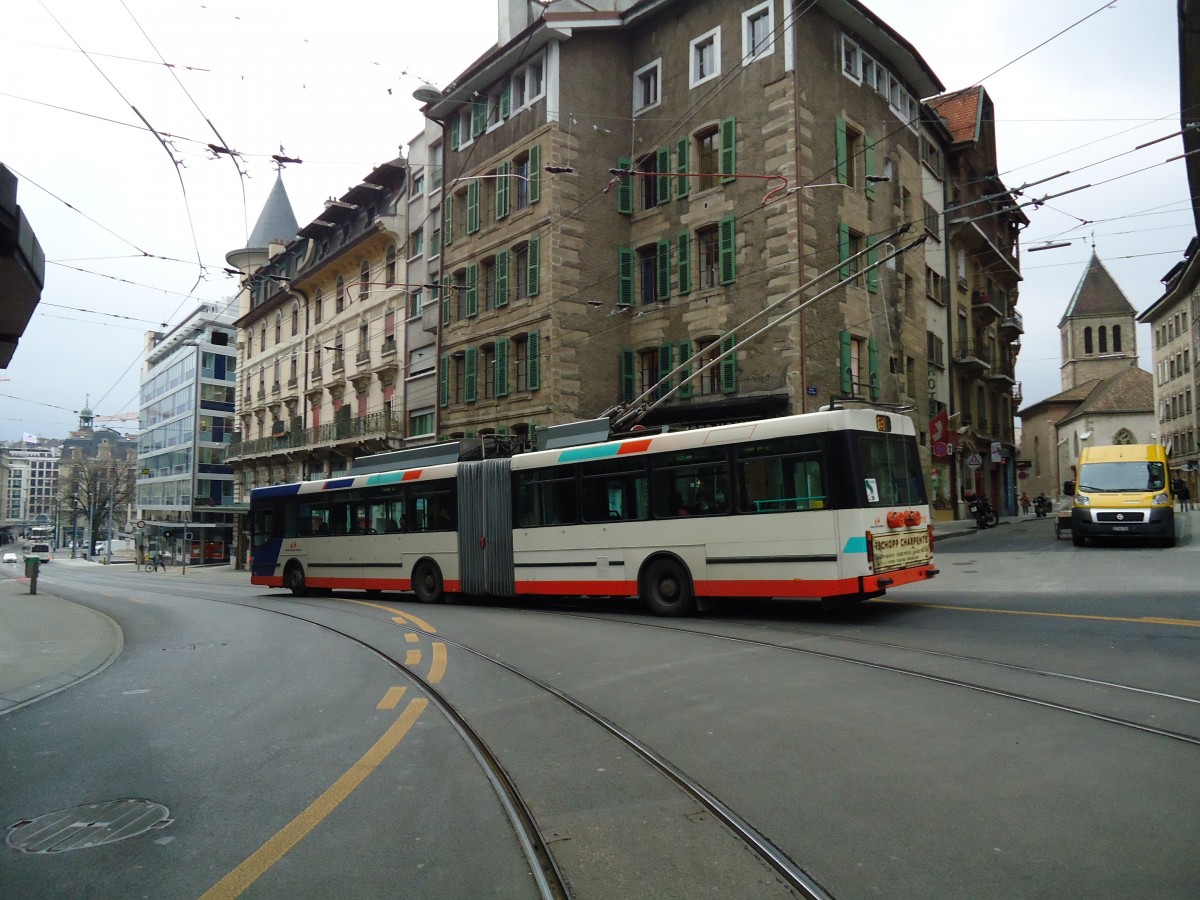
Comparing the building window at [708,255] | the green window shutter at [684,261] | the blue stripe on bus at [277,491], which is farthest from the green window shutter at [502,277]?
the blue stripe on bus at [277,491]

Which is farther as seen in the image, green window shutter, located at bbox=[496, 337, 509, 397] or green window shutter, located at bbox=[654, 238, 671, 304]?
green window shutter, located at bbox=[496, 337, 509, 397]

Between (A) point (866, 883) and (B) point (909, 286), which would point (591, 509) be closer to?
(A) point (866, 883)

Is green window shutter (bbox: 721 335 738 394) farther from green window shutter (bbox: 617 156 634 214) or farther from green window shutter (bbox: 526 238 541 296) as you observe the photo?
green window shutter (bbox: 526 238 541 296)

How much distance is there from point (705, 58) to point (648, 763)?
27.0 meters

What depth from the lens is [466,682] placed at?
8.57 m

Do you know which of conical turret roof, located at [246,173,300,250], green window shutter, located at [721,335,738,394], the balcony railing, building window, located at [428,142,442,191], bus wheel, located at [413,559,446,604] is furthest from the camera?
conical turret roof, located at [246,173,300,250]

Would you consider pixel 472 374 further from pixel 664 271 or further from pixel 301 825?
pixel 301 825

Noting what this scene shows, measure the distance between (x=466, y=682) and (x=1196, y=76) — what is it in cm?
1791

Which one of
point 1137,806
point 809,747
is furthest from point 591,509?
point 1137,806

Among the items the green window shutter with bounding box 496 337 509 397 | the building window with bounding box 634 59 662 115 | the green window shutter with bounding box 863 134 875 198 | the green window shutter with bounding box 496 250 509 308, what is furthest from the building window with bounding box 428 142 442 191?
the green window shutter with bounding box 863 134 875 198

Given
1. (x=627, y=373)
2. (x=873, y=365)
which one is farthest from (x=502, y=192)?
(x=873, y=365)

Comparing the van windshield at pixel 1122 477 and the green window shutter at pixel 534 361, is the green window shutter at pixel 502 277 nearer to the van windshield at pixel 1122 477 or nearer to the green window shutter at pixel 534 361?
the green window shutter at pixel 534 361

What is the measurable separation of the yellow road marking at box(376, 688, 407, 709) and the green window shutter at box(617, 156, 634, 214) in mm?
24940

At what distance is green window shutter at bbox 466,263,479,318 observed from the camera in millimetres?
33219
